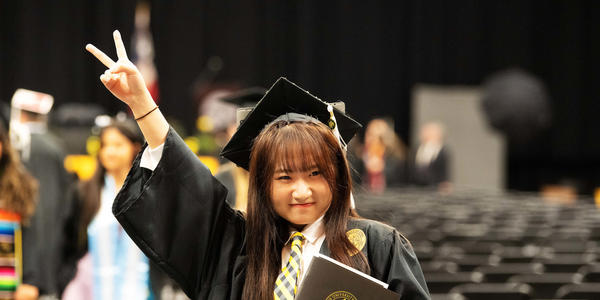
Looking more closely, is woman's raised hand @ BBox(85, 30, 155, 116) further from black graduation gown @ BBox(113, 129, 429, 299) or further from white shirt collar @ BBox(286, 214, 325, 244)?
white shirt collar @ BBox(286, 214, 325, 244)

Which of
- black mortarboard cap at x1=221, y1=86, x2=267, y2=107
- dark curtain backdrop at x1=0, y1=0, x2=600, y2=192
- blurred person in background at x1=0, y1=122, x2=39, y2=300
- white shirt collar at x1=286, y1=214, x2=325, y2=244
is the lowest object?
blurred person in background at x1=0, y1=122, x2=39, y2=300

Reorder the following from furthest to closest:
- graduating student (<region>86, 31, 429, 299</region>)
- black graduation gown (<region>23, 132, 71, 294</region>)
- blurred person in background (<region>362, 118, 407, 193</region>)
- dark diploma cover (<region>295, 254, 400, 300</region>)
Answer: blurred person in background (<region>362, 118, 407, 193</region>)
black graduation gown (<region>23, 132, 71, 294</region>)
graduating student (<region>86, 31, 429, 299</region>)
dark diploma cover (<region>295, 254, 400, 300</region>)

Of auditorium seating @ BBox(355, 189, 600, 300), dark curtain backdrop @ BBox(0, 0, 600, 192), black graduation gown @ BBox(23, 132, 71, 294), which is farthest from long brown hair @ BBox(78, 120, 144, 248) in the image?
dark curtain backdrop @ BBox(0, 0, 600, 192)

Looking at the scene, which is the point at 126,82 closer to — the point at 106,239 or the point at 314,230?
the point at 314,230

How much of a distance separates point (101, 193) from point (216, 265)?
2.07m

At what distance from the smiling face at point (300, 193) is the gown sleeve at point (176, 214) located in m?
0.16

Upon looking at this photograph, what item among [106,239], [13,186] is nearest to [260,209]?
[106,239]

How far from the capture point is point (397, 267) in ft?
6.48

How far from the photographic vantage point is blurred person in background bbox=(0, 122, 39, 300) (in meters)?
4.14

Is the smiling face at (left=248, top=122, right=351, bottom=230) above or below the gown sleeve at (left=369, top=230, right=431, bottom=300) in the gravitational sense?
above

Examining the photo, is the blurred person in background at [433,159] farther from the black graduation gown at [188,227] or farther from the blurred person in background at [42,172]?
the black graduation gown at [188,227]

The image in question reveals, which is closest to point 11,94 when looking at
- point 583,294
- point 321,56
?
point 321,56

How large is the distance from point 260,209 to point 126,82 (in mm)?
434

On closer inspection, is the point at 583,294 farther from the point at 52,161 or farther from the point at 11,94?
the point at 11,94
